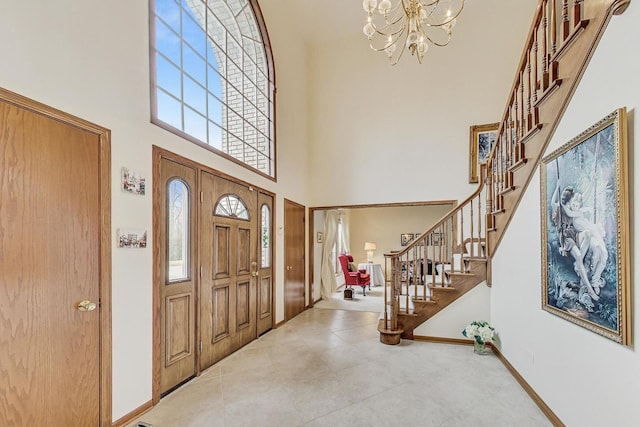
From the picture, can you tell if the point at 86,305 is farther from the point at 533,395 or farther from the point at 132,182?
the point at 533,395

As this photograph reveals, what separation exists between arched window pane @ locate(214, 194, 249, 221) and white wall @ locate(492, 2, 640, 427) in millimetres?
3144

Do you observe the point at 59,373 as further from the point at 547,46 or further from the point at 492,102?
the point at 492,102

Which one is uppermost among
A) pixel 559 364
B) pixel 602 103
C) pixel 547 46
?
pixel 547 46

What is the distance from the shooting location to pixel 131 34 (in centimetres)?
250

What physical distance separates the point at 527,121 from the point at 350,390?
2.95 meters

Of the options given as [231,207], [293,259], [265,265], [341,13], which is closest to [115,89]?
[231,207]

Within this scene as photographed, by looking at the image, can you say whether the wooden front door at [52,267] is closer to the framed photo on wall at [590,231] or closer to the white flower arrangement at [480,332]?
the framed photo on wall at [590,231]

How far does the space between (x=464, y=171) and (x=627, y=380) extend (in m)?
4.22

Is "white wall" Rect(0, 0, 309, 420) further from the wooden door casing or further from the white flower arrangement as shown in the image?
the white flower arrangement

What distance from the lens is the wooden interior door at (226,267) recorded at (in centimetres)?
335

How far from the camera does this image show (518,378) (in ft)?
9.84

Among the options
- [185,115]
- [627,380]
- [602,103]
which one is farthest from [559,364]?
[185,115]

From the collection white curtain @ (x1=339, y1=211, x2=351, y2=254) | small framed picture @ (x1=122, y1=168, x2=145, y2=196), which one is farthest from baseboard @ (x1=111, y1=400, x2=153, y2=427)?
white curtain @ (x1=339, y1=211, x2=351, y2=254)

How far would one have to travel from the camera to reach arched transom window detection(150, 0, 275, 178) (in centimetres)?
297
